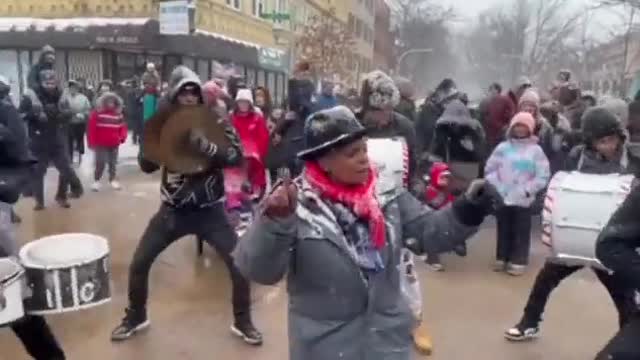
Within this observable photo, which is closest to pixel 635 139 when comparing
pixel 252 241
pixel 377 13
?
pixel 252 241

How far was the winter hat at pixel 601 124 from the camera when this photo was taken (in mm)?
4219

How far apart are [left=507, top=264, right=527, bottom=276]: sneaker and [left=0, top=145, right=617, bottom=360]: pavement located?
4.2 inches

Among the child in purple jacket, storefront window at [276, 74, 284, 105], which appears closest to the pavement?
the child in purple jacket

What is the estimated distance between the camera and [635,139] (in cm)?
655

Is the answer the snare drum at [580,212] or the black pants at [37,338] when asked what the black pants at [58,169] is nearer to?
the black pants at [37,338]

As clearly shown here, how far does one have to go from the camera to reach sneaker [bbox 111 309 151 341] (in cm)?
479

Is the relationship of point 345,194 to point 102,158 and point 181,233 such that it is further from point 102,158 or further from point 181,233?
A: point 102,158

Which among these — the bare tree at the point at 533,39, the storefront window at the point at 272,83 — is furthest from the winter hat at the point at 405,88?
the bare tree at the point at 533,39

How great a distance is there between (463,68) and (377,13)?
58.8ft

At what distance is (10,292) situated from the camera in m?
3.16

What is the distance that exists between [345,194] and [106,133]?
858 cm

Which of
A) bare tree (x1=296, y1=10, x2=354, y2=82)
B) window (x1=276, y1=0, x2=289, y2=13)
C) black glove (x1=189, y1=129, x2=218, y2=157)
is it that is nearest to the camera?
black glove (x1=189, y1=129, x2=218, y2=157)

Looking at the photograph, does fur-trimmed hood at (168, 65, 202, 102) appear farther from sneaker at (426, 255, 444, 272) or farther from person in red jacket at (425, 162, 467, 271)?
sneaker at (426, 255, 444, 272)

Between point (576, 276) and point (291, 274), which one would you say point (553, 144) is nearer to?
point (576, 276)
